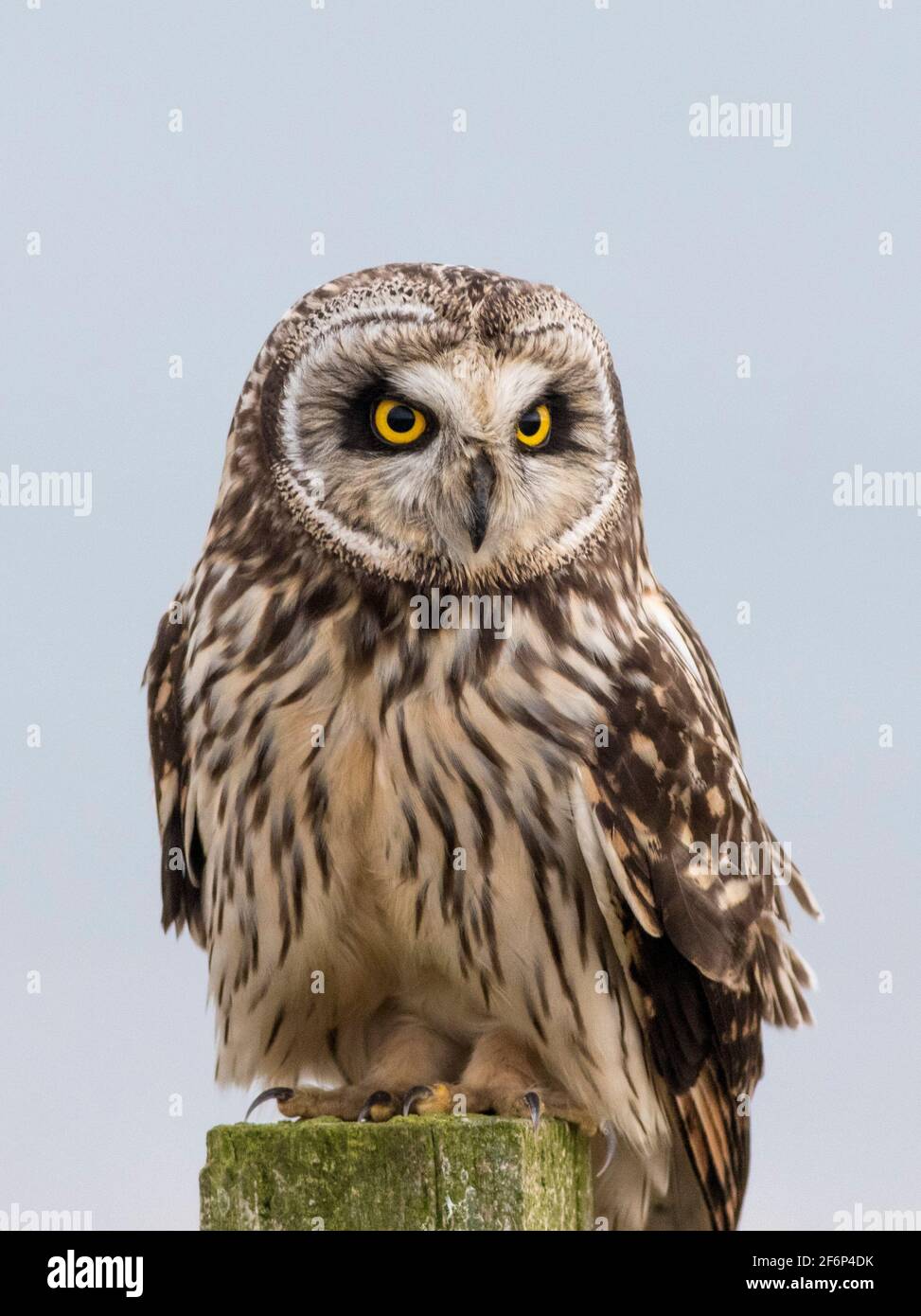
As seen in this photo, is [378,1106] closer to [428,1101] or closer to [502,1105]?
[428,1101]

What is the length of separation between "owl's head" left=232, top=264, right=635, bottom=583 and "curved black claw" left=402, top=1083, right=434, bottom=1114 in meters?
1.29

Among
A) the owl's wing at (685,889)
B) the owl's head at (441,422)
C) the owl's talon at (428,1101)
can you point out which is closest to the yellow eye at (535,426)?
the owl's head at (441,422)

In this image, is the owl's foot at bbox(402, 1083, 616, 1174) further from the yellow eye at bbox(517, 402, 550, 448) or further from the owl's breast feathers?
the yellow eye at bbox(517, 402, 550, 448)

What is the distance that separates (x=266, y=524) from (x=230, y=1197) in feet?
6.58

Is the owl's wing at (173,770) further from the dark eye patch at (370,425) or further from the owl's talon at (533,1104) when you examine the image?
the owl's talon at (533,1104)

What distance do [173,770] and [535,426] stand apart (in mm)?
1484

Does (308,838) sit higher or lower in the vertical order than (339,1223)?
higher

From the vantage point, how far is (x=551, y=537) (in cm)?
480

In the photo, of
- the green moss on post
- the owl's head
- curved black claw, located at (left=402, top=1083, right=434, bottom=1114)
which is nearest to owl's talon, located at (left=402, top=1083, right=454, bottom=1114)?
curved black claw, located at (left=402, top=1083, right=434, bottom=1114)

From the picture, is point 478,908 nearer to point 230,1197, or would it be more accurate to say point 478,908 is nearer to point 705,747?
point 705,747

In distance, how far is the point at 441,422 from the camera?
456cm

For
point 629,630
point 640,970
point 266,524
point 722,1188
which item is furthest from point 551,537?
point 722,1188

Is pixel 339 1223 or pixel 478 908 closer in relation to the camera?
pixel 339 1223

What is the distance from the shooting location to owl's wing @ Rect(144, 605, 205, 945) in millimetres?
5227
